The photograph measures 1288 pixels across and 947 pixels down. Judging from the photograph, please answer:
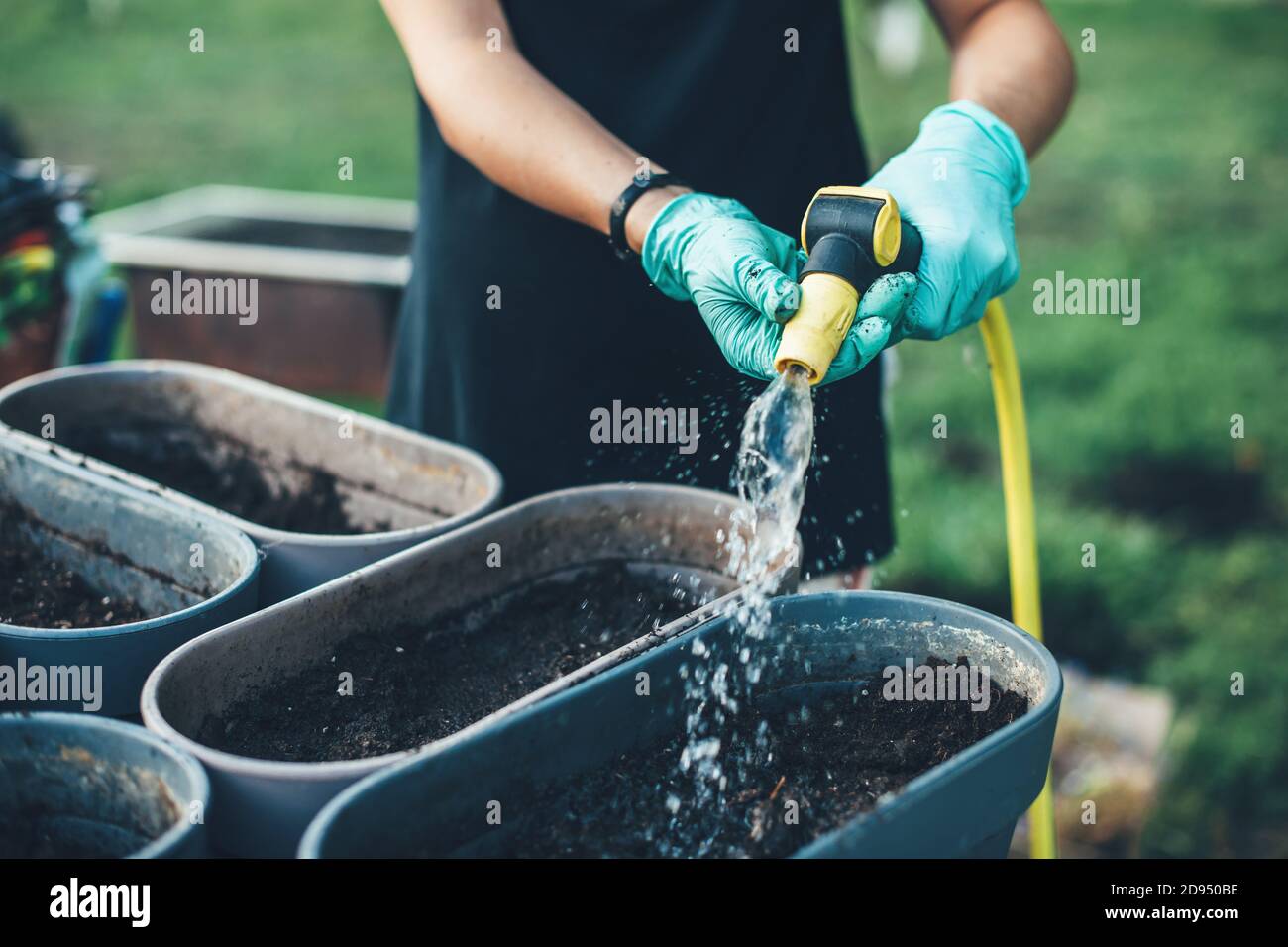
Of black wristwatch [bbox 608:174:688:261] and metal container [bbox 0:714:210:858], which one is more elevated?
black wristwatch [bbox 608:174:688:261]

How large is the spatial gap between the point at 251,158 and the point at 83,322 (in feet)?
13.2

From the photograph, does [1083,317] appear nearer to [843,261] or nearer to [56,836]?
[843,261]

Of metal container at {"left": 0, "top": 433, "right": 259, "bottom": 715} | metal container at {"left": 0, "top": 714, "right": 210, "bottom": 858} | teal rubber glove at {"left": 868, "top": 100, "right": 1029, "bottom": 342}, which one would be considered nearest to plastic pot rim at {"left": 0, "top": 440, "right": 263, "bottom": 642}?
metal container at {"left": 0, "top": 433, "right": 259, "bottom": 715}

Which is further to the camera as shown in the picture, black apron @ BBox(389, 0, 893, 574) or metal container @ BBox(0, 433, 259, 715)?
black apron @ BBox(389, 0, 893, 574)

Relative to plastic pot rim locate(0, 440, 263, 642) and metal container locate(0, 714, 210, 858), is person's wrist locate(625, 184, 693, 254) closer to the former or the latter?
plastic pot rim locate(0, 440, 263, 642)

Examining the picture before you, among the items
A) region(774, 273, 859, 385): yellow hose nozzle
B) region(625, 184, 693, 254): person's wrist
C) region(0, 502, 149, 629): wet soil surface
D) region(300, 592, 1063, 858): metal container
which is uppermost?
region(625, 184, 693, 254): person's wrist

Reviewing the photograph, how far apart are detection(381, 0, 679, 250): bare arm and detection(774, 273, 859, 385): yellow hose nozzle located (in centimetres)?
35

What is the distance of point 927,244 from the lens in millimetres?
1295

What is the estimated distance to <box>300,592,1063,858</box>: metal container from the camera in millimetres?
879

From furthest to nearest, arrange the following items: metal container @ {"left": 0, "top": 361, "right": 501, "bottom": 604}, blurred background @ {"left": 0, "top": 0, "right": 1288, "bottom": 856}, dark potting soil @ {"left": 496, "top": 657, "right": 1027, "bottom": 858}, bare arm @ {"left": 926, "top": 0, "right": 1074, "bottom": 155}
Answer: blurred background @ {"left": 0, "top": 0, "right": 1288, "bottom": 856} < bare arm @ {"left": 926, "top": 0, "right": 1074, "bottom": 155} < metal container @ {"left": 0, "top": 361, "right": 501, "bottom": 604} < dark potting soil @ {"left": 496, "top": 657, "right": 1027, "bottom": 858}

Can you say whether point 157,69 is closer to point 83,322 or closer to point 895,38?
point 895,38


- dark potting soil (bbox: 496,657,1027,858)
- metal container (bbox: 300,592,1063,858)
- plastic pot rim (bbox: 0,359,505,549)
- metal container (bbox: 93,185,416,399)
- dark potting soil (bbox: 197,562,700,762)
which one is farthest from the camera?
metal container (bbox: 93,185,416,399)

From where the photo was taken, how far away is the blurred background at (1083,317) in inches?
103
